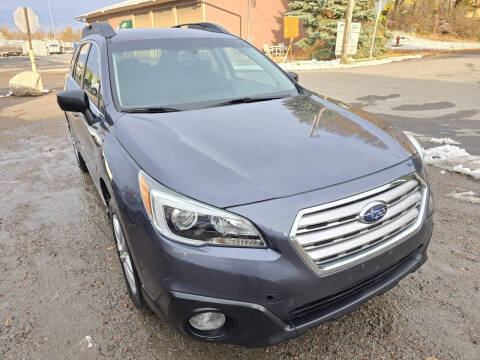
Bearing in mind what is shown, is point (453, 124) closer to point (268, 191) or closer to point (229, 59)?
point (229, 59)

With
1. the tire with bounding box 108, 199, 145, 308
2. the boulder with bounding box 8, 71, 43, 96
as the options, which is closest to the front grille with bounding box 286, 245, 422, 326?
the tire with bounding box 108, 199, 145, 308

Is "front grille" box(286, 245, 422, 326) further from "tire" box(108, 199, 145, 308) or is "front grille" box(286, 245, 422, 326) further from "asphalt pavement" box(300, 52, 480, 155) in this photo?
"asphalt pavement" box(300, 52, 480, 155)

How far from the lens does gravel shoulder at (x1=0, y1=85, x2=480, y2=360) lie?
2006 mm

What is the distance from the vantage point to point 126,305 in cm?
238

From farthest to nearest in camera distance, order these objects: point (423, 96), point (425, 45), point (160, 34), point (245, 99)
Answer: point (425, 45)
point (423, 96)
point (160, 34)
point (245, 99)

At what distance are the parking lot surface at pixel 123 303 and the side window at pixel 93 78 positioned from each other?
1266mm

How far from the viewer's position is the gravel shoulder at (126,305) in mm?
2006

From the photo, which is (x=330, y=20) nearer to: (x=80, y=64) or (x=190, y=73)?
(x=80, y=64)

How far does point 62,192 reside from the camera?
13.8 ft

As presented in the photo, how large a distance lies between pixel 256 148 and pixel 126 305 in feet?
4.69

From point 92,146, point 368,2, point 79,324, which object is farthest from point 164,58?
point 368,2

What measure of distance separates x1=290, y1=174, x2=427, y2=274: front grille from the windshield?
1395 mm

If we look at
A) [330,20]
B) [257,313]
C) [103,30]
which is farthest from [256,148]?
[330,20]

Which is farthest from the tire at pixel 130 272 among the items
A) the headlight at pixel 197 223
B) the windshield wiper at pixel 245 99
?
the windshield wiper at pixel 245 99
